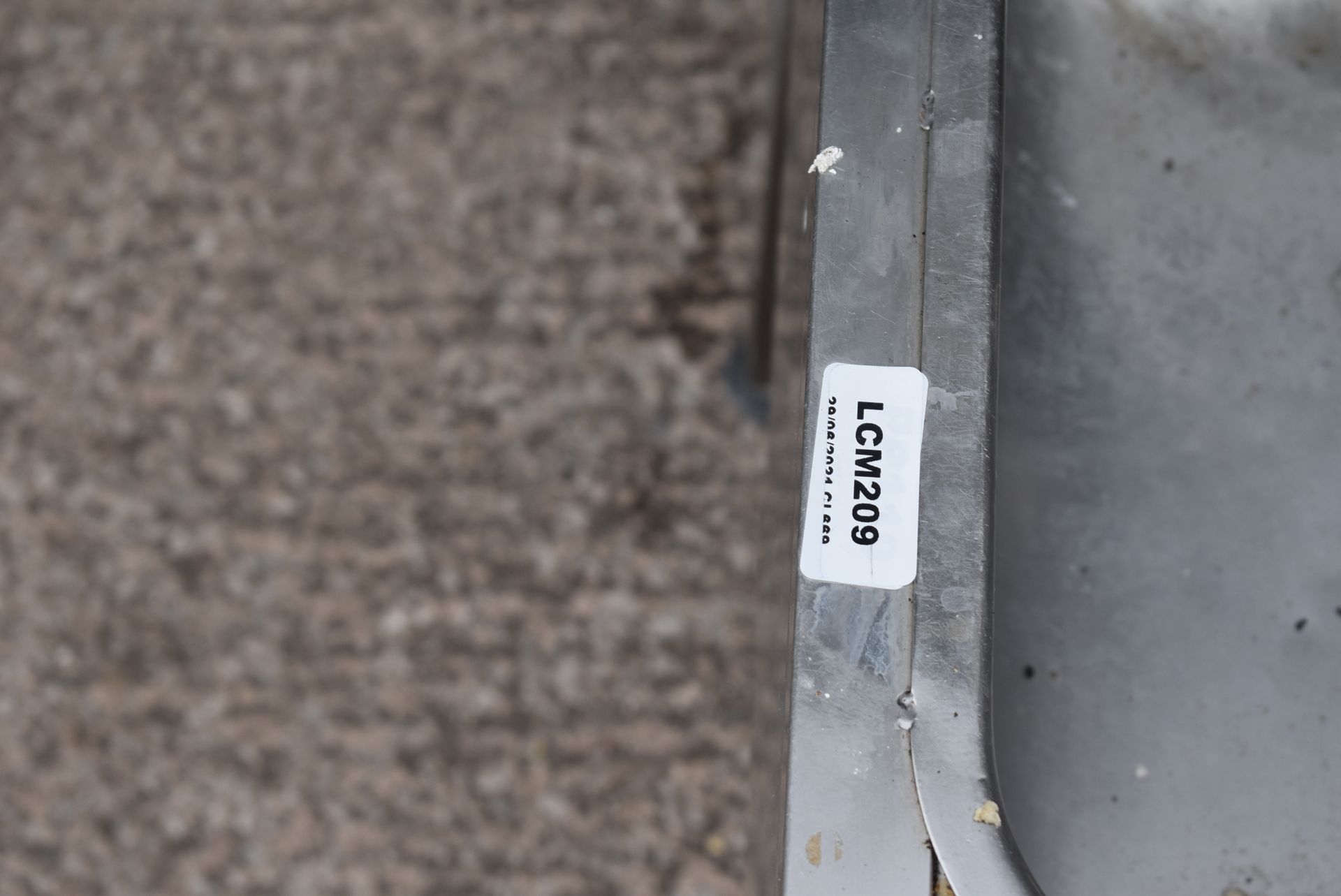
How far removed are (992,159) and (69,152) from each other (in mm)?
1418

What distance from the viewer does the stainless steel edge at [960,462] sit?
0.48 metres

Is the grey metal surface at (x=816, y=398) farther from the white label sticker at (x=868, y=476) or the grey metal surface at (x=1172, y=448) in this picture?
the grey metal surface at (x=1172, y=448)

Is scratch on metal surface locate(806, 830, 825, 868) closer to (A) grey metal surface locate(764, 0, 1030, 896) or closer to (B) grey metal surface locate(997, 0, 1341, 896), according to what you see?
(A) grey metal surface locate(764, 0, 1030, 896)

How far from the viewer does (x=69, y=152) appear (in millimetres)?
1343

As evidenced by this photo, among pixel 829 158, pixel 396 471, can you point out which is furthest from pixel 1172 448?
pixel 396 471

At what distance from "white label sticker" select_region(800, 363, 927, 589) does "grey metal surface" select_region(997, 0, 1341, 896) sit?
0.39 ft

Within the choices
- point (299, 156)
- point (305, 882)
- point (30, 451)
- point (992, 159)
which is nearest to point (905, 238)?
point (992, 159)

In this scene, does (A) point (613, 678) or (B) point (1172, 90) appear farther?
(A) point (613, 678)

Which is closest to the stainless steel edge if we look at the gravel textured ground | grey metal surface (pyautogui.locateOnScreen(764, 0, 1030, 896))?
grey metal surface (pyautogui.locateOnScreen(764, 0, 1030, 896))

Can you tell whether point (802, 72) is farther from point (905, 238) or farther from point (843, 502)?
point (843, 502)

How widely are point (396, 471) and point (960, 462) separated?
36.5 inches

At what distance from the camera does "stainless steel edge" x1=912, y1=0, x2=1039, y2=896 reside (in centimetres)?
48

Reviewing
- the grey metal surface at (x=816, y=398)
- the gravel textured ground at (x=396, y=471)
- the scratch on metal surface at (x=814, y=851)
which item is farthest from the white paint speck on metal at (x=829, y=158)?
the gravel textured ground at (x=396, y=471)

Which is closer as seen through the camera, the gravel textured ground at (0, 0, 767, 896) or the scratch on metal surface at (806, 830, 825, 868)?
the scratch on metal surface at (806, 830, 825, 868)
